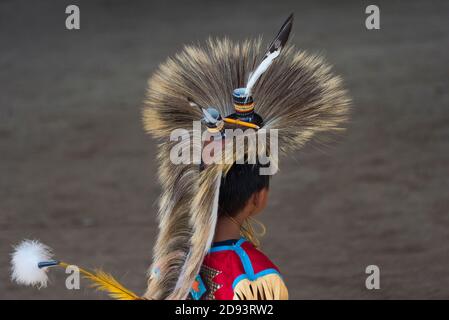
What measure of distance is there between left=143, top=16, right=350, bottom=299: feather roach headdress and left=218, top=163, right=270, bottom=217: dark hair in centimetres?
5

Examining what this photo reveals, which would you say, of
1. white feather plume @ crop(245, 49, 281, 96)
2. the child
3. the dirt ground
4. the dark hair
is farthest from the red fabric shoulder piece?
the dirt ground

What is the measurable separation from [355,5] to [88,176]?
15.8ft

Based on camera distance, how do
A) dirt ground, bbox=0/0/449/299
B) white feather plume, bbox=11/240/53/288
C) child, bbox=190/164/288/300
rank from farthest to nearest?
dirt ground, bbox=0/0/449/299, white feather plume, bbox=11/240/53/288, child, bbox=190/164/288/300

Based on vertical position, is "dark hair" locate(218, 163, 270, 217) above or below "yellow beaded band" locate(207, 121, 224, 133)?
below

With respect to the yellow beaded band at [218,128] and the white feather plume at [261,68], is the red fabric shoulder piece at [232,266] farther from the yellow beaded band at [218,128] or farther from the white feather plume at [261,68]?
the white feather plume at [261,68]

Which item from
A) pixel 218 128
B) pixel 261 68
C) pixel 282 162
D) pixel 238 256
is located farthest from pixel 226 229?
pixel 282 162

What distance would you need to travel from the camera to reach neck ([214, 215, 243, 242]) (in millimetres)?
2428

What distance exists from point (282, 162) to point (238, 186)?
3.60m

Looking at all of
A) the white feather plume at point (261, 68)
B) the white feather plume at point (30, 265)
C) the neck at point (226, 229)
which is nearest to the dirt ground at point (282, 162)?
the white feather plume at point (30, 265)

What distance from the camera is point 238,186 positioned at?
2.42 metres

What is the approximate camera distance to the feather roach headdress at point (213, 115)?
7.90 ft

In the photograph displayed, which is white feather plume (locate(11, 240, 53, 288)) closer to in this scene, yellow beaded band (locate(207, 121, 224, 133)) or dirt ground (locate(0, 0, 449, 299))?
yellow beaded band (locate(207, 121, 224, 133))

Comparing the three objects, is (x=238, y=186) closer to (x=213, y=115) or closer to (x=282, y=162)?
(x=213, y=115)

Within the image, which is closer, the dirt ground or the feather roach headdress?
the feather roach headdress
